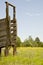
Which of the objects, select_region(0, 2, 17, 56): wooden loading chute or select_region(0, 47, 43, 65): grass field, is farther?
select_region(0, 2, 17, 56): wooden loading chute

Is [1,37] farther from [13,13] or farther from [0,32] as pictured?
[13,13]

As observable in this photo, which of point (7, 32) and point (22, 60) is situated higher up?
point (7, 32)

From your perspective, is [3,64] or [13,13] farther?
[13,13]

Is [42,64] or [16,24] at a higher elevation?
[16,24]

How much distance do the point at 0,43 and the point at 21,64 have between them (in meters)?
5.62

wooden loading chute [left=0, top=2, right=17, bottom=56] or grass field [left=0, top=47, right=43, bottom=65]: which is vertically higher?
wooden loading chute [left=0, top=2, right=17, bottom=56]

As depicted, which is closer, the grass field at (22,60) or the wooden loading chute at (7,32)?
the grass field at (22,60)

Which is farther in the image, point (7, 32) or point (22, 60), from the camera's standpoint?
point (7, 32)

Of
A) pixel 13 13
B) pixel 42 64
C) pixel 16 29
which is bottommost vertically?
pixel 42 64

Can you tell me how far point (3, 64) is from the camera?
9.84 metres

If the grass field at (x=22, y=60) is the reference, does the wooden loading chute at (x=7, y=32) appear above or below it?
above

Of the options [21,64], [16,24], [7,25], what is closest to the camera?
[21,64]

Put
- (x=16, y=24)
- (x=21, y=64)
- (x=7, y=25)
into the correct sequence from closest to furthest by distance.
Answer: (x=21, y=64) → (x=7, y=25) → (x=16, y=24)

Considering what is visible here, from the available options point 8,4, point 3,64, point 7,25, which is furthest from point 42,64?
point 8,4
